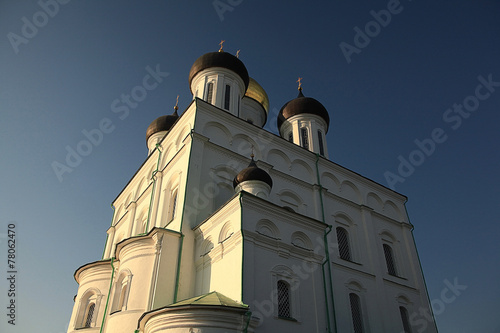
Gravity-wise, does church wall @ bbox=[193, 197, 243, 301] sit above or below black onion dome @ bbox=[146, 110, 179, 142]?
below

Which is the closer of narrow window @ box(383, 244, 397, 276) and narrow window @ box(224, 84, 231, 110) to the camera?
narrow window @ box(383, 244, 397, 276)

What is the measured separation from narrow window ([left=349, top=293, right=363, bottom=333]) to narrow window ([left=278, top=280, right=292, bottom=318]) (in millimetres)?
3668

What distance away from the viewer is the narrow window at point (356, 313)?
509 inches

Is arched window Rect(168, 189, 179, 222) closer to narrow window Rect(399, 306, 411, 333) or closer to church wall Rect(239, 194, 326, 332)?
church wall Rect(239, 194, 326, 332)

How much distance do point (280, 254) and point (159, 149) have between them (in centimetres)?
752

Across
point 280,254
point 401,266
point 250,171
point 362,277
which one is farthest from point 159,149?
point 401,266

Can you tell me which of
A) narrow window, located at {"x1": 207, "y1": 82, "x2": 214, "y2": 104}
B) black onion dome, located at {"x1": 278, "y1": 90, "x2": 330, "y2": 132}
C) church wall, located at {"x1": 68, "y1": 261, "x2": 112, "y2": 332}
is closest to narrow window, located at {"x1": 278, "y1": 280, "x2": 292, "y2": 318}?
church wall, located at {"x1": 68, "y1": 261, "x2": 112, "y2": 332}

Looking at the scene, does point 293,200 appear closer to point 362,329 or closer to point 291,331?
point 362,329

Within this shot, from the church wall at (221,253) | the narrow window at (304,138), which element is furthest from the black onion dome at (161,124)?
the church wall at (221,253)

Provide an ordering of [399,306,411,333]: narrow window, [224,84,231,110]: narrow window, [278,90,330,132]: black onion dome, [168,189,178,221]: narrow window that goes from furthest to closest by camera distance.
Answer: [278,90,330,132]: black onion dome
[224,84,231,110]: narrow window
[399,306,411,333]: narrow window
[168,189,178,221]: narrow window

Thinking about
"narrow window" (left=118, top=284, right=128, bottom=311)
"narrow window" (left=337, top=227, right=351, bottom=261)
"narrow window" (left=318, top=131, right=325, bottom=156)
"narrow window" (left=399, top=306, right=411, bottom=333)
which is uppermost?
"narrow window" (left=318, top=131, right=325, bottom=156)

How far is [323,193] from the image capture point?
622 inches

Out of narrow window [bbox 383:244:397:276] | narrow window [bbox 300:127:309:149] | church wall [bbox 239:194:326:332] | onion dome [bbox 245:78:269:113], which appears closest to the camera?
church wall [bbox 239:194:326:332]

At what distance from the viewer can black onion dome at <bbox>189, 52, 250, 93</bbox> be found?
18.1m
